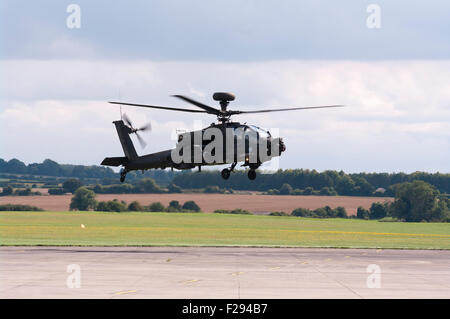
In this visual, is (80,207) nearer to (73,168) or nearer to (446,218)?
(73,168)

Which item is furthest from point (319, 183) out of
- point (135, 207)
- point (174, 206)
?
point (135, 207)

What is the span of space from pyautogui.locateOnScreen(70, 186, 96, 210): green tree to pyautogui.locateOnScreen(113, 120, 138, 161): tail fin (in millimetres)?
103673

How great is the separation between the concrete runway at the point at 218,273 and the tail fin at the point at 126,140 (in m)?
7.38

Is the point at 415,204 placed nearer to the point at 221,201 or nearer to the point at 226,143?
the point at 221,201

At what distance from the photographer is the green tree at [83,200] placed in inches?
5984

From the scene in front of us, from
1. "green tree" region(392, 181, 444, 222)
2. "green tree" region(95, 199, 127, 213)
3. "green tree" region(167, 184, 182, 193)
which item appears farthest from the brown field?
"green tree" region(392, 181, 444, 222)

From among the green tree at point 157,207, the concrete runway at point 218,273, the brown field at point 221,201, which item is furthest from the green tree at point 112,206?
the concrete runway at point 218,273

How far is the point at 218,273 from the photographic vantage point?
39.1 m

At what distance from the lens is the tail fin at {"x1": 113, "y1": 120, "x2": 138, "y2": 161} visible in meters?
49.0

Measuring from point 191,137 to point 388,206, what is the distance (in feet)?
432

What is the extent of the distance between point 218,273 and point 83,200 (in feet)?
384

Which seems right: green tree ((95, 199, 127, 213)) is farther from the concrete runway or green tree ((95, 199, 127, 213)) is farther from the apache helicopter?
the apache helicopter

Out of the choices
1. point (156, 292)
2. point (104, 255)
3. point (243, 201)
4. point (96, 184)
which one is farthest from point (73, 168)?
point (156, 292)
